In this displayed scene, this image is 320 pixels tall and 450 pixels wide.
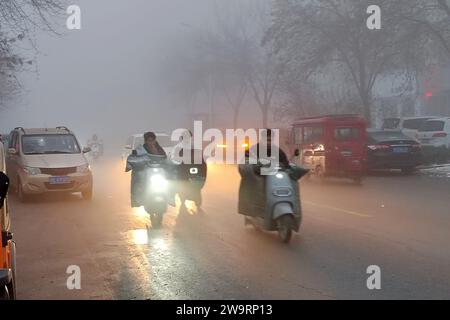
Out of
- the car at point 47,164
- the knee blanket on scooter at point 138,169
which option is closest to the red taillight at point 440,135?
the car at point 47,164

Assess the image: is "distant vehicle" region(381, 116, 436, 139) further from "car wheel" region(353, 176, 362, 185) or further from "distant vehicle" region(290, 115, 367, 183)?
"distant vehicle" region(290, 115, 367, 183)

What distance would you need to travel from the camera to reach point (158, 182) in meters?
10.1

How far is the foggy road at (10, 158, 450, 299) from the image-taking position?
5.93 metres

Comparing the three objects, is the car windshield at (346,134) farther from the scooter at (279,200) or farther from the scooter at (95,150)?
the scooter at (95,150)

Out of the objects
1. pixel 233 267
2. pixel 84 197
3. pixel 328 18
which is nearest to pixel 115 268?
pixel 233 267

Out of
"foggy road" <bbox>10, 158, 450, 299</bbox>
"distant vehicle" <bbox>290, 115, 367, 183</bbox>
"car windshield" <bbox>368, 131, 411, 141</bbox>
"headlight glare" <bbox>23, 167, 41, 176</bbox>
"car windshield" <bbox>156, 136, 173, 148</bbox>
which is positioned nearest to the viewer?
"foggy road" <bbox>10, 158, 450, 299</bbox>

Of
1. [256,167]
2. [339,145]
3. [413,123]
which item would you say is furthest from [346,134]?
[413,123]

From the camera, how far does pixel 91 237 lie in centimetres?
912

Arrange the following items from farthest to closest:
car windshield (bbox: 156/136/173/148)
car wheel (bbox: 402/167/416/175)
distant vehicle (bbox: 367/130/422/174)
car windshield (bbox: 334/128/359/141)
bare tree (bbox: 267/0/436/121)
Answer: bare tree (bbox: 267/0/436/121)
car windshield (bbox: 156/136/173/148)
car wheel (bbox: 402/167/416/175)
distant vehicle (bbox: 367/130/422/174)
car windshield (bbox: 334/128/359/141)

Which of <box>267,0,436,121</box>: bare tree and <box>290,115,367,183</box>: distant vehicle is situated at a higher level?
<box>267,0,436,121</box>: bare tree

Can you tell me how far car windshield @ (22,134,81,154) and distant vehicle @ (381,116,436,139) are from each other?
13.9 meters

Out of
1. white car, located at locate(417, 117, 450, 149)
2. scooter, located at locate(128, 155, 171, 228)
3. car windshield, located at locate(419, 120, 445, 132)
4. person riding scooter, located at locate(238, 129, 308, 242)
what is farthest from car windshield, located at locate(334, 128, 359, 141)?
person riding scooter, located at locate(238, 129, 308, 242)

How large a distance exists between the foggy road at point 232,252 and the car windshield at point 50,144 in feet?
6.17

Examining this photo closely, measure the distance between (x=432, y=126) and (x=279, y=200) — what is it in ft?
52.1
